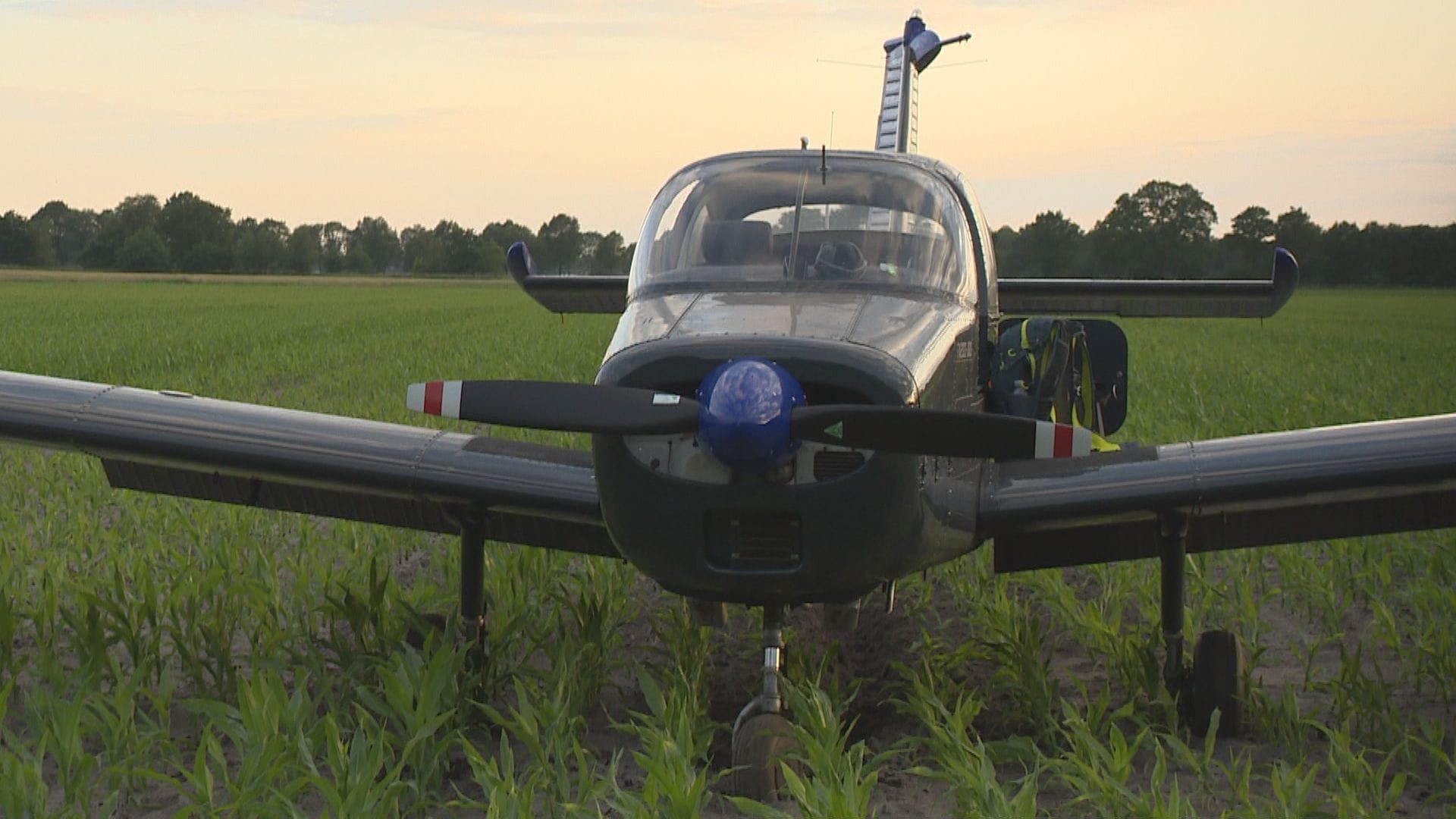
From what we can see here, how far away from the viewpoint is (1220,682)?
5.81m

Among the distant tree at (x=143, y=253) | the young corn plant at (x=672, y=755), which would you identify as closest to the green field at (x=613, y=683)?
the young corn plant at (x=672, y=755)

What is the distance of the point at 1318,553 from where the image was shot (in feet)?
30.8

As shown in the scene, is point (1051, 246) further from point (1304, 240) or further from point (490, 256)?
point (490, 256)

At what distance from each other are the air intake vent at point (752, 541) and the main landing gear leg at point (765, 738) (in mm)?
456

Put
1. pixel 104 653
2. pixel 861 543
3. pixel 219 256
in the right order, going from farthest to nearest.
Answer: pixel 219 256, pixel 104 653, pixel 861 543

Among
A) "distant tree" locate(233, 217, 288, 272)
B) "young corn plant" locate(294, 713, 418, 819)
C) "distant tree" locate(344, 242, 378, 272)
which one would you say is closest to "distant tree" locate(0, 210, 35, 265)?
"distant tree" locate(233, 217, 288, 272)

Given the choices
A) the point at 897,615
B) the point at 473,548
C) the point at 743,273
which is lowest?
the point at 897,615

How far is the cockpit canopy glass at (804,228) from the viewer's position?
18.0ft

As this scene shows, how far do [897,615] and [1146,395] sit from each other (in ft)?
37.9

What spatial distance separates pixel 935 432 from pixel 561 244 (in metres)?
70.4

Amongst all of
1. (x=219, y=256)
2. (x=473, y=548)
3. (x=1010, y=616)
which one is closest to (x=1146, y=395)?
(x=1010, y=616)

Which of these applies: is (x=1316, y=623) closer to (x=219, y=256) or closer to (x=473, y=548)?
(x=473, y=548)

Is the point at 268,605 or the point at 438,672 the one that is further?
the point at 268,605

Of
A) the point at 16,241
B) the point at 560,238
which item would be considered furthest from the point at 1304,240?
the point at 16,241
